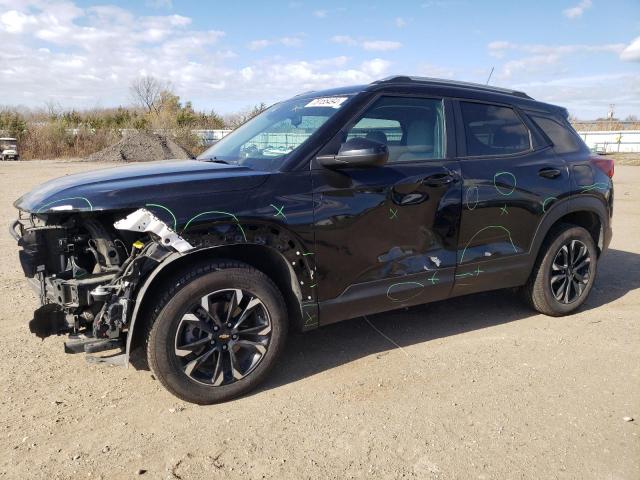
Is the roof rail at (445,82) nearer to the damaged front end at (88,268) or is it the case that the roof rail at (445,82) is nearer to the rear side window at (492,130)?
the rear side window at (492,130)

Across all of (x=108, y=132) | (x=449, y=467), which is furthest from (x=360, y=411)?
(x=108, y=132)

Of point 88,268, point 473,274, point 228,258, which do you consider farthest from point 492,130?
point 88,268

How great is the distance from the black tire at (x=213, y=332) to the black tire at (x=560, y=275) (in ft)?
8.33

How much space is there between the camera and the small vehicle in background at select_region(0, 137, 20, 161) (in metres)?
27.9

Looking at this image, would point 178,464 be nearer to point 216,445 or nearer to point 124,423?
point 216,445

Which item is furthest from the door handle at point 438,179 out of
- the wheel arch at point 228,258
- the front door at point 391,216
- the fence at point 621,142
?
the fence at point 621,142

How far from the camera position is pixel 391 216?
3604 mm

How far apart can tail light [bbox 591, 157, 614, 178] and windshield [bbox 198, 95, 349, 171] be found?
104 inches

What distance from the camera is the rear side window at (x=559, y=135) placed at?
4.61 meters

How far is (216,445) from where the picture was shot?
284 cm

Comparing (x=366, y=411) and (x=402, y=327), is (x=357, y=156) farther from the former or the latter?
(x=402, y=327)

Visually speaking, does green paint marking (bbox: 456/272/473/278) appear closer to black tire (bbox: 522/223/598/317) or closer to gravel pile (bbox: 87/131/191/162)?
black tire (bbox: 522/223/598/317)

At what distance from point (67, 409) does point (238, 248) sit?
4.76ft

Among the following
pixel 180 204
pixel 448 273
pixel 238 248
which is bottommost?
pixel 448 273
